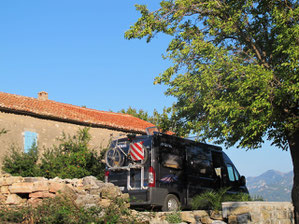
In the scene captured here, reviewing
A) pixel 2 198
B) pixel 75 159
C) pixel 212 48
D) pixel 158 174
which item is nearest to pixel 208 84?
pixel 212 48

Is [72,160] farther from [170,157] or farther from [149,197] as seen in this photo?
[149,197]

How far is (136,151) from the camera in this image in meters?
11.6

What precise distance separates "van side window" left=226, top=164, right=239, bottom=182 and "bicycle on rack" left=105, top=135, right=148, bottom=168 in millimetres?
4072

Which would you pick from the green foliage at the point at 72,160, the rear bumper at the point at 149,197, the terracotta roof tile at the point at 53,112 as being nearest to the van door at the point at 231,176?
the rear bumper at the point at 149,197

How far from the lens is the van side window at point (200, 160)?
12.6 metres

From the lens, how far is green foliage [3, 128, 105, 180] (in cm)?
1820

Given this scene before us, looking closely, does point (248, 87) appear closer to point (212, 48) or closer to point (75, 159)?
point (212, 48)

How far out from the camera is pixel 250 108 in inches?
412

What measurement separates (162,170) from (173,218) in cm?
199

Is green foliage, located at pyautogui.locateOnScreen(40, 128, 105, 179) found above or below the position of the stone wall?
above

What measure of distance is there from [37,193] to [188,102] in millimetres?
6040

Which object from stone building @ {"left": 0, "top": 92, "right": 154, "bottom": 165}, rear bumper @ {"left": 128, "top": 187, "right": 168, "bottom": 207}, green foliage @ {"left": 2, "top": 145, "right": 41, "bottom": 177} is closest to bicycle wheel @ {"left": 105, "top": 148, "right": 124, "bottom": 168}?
rear bumper @ {"left": 128, "top": 187, "right": 168, "bottom": 207}

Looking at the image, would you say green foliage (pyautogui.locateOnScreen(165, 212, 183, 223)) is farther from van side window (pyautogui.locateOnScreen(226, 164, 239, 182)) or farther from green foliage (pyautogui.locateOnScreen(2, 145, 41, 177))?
green foliage (pyautogui.locateOnScreen(2, 145, 41, 177))

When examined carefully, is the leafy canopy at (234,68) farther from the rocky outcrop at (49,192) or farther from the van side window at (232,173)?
the rocky outcrop at (49,192)
